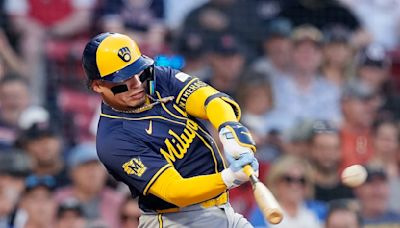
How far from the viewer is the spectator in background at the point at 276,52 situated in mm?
6973

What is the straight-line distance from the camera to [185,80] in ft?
12.7

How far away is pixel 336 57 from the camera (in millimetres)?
7277

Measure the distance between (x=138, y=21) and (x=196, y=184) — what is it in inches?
131

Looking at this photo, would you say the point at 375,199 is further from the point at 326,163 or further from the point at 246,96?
the point at 246,96

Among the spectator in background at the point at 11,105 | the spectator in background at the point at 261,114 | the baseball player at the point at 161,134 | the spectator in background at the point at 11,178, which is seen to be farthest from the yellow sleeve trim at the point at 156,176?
the spectator in background at the point at 261,114

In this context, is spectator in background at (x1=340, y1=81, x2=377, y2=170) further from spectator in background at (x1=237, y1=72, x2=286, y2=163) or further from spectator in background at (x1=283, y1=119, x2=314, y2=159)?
spectator in background at (x1=237, y1=72, x2=286, y2=163)

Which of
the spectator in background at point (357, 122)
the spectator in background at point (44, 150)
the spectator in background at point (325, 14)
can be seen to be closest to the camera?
the spectator in background at point (44, 150)

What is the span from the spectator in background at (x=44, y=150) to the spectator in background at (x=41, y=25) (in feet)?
1.06

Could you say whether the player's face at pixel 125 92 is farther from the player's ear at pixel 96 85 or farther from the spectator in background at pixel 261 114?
the spectator in background at pixel 261 114

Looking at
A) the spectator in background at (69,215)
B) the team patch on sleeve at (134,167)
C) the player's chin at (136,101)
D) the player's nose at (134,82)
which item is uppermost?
the player's nose at (134,82)

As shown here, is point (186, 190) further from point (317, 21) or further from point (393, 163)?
point (317, 21)

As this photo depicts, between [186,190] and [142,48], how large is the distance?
3.22 m

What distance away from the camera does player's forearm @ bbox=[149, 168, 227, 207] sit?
3.49 m

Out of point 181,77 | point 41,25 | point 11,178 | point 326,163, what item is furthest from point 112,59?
point 326,163
